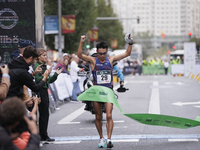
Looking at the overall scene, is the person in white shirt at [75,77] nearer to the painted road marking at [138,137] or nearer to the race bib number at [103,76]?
the painted road marking at [138,137]

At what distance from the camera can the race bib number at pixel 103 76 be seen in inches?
307

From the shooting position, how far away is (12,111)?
11.8 ft

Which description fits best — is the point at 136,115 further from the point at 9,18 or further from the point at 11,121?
the point at 9,18

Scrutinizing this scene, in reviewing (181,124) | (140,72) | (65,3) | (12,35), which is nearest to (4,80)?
(181,124)

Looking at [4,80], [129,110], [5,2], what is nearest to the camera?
[4,80]

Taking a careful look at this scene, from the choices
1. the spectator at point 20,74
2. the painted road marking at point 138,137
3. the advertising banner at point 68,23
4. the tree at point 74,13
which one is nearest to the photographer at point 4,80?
the spectator at point 20,74

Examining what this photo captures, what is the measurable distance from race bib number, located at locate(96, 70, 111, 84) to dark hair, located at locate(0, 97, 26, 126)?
4.21 metres

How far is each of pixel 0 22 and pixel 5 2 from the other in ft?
1.85

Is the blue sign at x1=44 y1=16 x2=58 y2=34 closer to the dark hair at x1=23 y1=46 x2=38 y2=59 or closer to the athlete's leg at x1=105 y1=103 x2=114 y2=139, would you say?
the athlete's leg at x1=105 y1=103 x2=114 y2=139

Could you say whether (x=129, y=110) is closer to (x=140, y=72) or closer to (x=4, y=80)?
(x=4, y=80)

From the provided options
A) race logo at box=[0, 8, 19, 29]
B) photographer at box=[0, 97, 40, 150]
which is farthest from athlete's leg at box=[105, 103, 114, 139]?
race logo at box=[0, 8, 19, 29]

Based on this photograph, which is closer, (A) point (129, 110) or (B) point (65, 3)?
(A) point (129, 110)

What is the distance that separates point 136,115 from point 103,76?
952 mm

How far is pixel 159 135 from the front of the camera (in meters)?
8.61
